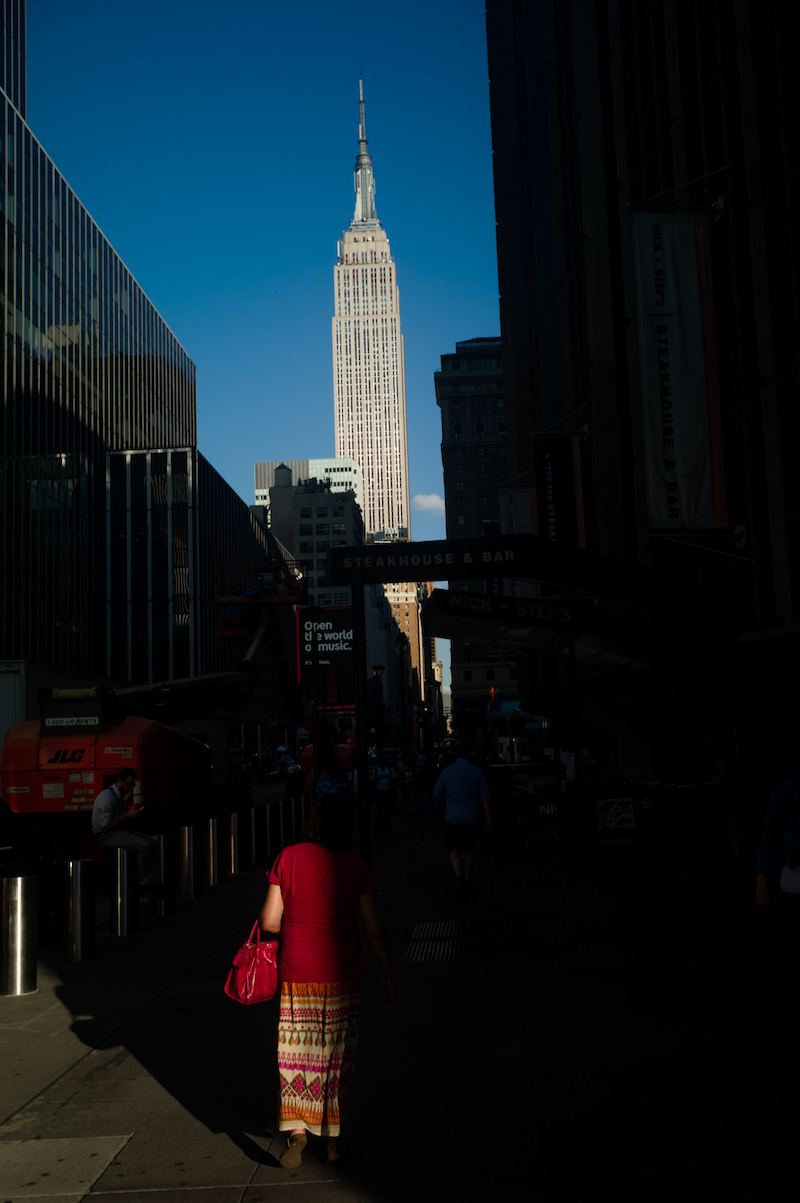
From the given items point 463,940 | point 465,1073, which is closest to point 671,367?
point 463,940

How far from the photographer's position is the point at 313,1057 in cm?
473

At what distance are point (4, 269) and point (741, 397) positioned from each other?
1734 inches

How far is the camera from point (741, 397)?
19359 mm

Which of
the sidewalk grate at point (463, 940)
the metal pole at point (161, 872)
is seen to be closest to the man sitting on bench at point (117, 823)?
the metal pole at point (161, 872)

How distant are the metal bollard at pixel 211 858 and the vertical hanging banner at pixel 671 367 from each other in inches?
354

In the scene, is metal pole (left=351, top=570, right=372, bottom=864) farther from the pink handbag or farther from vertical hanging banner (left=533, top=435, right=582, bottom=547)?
vertical hanging banner (left=533, top=435, right=582, bottom=547)

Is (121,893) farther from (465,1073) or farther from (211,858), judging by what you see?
(465,1073)

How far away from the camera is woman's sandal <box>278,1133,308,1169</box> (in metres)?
4.70

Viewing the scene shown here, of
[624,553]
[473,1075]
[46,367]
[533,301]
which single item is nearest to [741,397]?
[624,553]

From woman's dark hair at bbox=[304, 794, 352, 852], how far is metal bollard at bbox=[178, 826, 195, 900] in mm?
9660

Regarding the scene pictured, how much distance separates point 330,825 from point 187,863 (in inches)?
397

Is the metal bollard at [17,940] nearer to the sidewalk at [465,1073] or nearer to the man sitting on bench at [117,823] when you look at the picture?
the sidewalk at [465,1073]

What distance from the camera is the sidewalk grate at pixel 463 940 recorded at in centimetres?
940

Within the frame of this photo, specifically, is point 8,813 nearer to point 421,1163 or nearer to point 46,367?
point 421,1163
